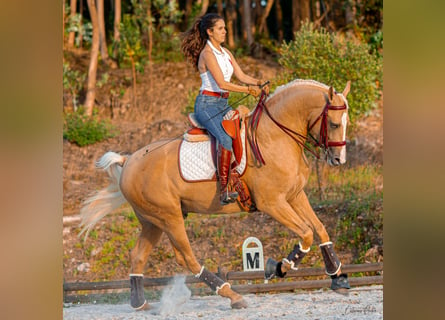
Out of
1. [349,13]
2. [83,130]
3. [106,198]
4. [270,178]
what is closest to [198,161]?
[270,178]

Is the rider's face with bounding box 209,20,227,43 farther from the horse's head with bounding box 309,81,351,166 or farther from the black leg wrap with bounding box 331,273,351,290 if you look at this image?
the black leg wrap with bounding box 331,273,351,290

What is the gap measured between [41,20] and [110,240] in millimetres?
7643

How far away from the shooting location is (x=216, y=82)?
607 cm

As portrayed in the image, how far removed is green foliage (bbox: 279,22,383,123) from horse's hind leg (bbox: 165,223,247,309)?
430 cm

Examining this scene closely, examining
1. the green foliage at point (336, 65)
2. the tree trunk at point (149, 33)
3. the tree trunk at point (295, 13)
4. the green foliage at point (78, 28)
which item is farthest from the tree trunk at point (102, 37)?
the green foliage at point (336, 65)

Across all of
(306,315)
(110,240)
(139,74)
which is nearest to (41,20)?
(306,315)

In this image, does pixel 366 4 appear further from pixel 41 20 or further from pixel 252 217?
pixel 41 20

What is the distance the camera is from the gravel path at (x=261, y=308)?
6.55m

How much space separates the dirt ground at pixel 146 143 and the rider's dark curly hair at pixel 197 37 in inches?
164

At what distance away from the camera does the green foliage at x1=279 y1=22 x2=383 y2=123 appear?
10.2 meters

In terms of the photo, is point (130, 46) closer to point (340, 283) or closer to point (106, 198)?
point (106, 198)

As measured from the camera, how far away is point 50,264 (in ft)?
10.3

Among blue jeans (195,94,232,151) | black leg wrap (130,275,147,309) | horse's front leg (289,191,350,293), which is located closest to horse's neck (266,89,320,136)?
blue jeans (195,94,232,151)

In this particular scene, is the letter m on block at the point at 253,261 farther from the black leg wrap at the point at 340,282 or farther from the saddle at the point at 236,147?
the black leg wrap at the point at 340,282
